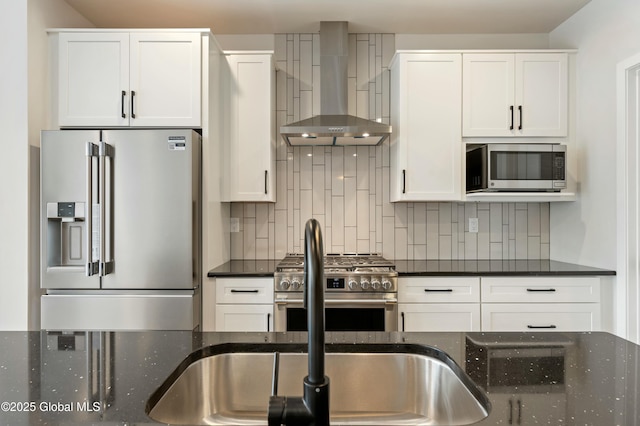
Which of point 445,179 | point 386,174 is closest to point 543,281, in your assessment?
point 445,179

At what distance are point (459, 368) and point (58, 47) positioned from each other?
2.89m

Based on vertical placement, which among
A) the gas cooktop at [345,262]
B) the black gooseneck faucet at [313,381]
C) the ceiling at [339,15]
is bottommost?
the gas cooktop at [345,262]

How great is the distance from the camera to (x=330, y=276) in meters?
2.59

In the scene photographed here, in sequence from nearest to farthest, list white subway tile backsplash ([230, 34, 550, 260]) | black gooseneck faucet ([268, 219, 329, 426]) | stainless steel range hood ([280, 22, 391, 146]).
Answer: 1. black gooseneck faucet ([268, 219, 329, 426])
2. stainless steel range hood ([280, 22, 391, 146])
3. white subway tile backsplash ([230, 34, 550, 260])

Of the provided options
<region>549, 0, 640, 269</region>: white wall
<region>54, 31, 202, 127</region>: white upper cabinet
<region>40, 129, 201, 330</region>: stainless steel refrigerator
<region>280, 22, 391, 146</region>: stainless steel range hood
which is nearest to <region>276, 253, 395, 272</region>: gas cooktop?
<region>40, 129, 201, 330</region>: stainless steel refrigerator

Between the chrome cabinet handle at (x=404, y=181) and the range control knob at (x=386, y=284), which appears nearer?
the range control knob at (x=386, y=284)

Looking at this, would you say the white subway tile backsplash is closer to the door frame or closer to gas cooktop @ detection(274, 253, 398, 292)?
gas cooktop @ detection(274, 253, 398, 292)

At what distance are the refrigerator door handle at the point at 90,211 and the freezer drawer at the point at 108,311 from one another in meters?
0.20

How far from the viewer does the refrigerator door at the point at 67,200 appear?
7.66 ft

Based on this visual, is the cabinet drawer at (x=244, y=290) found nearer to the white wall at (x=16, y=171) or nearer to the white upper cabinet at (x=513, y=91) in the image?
the white wall at (x=16, y=171)

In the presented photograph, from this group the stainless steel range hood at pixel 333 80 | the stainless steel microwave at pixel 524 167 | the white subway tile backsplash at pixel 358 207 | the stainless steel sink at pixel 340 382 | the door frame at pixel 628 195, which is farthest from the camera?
the white subway tile backsplash at pixel 358 207

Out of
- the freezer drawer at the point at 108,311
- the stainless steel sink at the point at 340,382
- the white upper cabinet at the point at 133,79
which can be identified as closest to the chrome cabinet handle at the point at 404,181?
the white upper cabinet at the point at 133,79

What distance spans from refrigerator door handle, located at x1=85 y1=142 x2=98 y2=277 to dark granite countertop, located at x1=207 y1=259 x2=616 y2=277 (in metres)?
0.66

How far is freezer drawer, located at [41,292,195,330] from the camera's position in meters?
2.41
